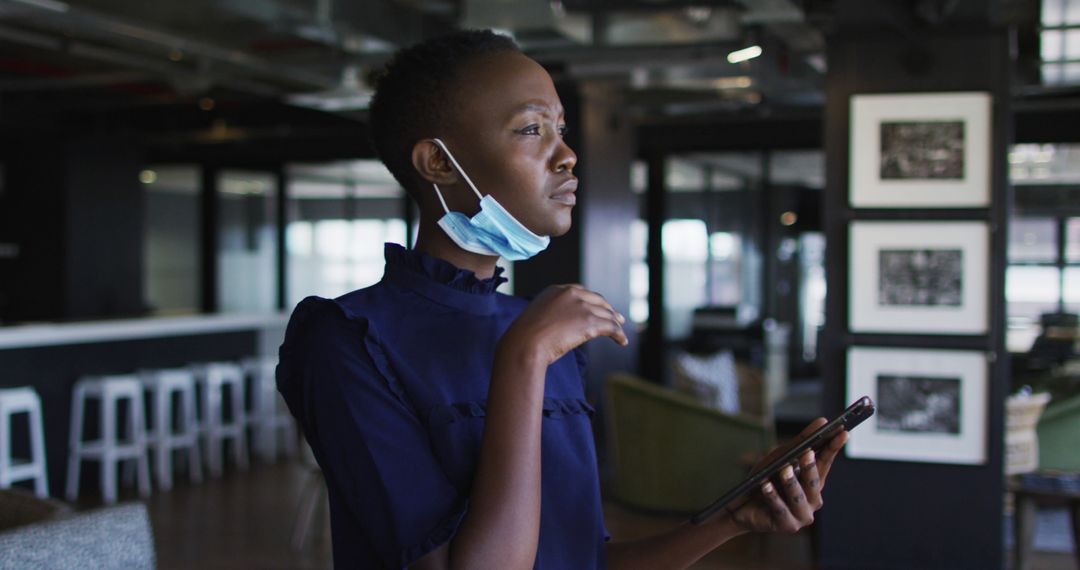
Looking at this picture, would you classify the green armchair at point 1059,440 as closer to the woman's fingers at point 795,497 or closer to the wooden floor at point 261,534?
the wooden floor at point 261,534

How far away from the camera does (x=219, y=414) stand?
8.44 m

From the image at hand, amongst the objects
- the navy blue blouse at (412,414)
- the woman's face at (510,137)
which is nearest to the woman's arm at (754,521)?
the navy blue blouse at (412,414)

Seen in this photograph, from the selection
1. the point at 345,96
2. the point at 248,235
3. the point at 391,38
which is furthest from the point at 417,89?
the point at 248,235

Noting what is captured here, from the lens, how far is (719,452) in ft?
22.9

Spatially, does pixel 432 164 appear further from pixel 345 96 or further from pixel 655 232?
pixel 655 232

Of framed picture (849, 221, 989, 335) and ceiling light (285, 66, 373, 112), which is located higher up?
ceiling light (285, 66, 373, 112)

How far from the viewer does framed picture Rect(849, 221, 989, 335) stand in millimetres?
5246

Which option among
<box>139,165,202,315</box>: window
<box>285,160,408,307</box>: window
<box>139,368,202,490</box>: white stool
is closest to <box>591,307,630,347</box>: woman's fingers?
<box>139,368,202,490</box>: white stool

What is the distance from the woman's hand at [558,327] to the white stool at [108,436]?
7.00 m

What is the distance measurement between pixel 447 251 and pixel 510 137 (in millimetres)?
161

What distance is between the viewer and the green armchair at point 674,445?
696 cm

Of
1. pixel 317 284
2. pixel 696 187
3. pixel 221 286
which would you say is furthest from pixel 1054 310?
pixel 221 286

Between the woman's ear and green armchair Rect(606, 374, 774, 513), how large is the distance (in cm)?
586

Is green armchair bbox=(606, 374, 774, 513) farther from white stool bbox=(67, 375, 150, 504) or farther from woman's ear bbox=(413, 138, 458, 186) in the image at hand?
woman's ear bbox=(413, 138, 458, 186)
